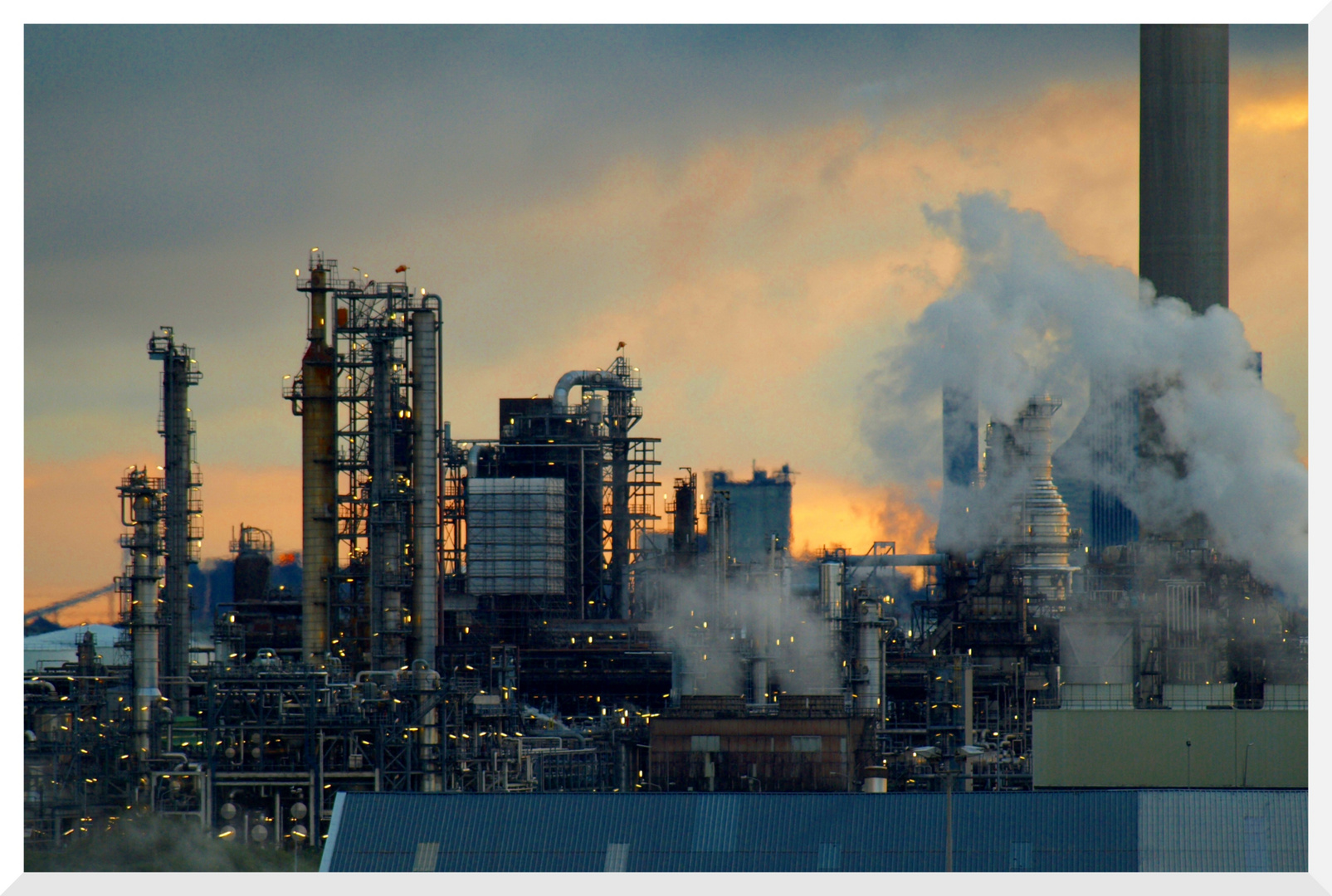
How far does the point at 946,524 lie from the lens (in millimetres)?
61656

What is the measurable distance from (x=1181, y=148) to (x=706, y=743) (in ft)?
107

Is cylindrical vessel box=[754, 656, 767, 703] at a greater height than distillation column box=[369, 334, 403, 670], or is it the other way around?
distillation column box=[369, 334, 403, 670]

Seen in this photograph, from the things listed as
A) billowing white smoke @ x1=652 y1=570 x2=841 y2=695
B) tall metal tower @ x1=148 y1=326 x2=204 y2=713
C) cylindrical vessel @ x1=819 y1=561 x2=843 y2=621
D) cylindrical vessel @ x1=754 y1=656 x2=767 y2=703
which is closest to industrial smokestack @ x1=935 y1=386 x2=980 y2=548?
cylindrical vessel @ x1=819 y1=561 x2=843 y2=621

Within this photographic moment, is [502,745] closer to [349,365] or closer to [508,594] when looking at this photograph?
[349,365]

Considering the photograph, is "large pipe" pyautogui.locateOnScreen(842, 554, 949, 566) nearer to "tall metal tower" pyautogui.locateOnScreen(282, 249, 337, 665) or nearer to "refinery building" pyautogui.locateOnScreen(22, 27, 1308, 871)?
"refinery building" pyautogui.locateOnScreen(22, 27, 1308, 871)

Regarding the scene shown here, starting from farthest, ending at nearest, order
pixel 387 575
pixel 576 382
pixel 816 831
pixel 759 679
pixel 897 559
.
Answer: pixel 576 382
pixel 897 559
pixel 759 679
pixel 387 575
pixel 816 831

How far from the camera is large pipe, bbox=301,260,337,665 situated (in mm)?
52312

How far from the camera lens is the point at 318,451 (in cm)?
5309

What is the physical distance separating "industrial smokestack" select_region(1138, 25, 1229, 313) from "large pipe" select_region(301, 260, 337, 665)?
96.7ft

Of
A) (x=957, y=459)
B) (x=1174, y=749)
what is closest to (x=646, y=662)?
(x=957, y=459)

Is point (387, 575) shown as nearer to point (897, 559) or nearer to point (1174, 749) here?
point (1174, 749)

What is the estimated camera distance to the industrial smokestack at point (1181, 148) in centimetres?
6531

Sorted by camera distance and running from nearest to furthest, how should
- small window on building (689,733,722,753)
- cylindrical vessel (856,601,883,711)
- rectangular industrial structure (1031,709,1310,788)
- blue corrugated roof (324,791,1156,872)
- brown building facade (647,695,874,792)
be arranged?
blue corrugated roof (324,791,1156,872)
rectangular industrial structure (1031,709,1310,788)
brown building facade (647,695,874,792)
small window on building (689,733,722,753)
cylindrical vessel (856,601,883,711)
